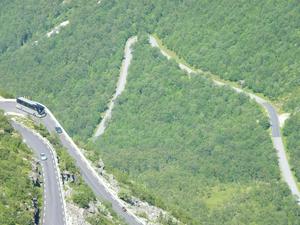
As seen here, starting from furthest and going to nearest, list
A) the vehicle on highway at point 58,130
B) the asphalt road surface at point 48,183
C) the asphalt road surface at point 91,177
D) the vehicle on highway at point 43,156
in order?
the vehicle on highway at point 58,130
the vehicle on highway at point 43,156
the asphalt road surface at point 91,177
the asphalt road surface at point 48,183

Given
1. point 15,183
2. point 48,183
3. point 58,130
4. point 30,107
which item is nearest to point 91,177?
point 48,183

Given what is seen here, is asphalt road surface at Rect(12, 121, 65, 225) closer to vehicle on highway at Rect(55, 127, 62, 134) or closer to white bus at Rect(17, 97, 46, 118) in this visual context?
vehicle on highway at Rect(55, 127, 62, 134)

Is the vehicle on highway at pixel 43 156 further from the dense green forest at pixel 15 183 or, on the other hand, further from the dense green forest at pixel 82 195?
the dense green forest at pixel 82 195

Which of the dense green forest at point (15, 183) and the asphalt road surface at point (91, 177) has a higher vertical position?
the asphalt road surface at point (91, 177)

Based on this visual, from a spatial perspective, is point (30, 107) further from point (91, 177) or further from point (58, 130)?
point (91, 177)

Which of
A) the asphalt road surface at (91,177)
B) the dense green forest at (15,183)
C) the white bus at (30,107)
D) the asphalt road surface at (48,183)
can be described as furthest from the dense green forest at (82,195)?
the white bus at (30,107)

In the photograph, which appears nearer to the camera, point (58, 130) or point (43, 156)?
point (43, 156)
